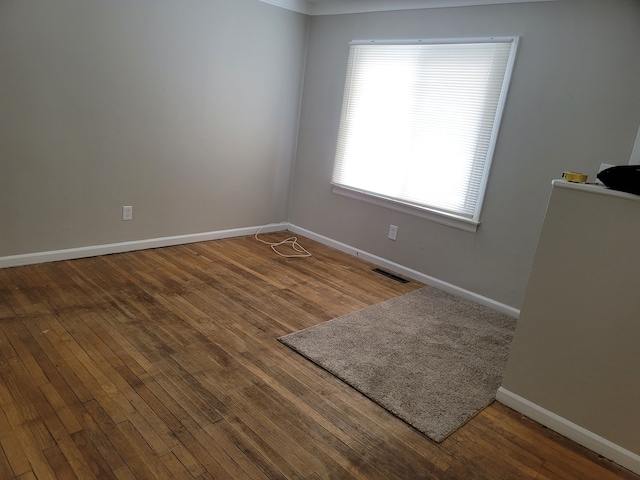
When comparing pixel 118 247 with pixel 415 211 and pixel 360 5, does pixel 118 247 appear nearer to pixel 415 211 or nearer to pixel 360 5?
pixel 415 211

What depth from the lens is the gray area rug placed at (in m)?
2.08

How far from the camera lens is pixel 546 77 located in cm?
289

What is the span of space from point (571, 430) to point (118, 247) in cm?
326

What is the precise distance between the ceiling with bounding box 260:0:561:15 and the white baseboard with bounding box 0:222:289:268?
213 centimetres

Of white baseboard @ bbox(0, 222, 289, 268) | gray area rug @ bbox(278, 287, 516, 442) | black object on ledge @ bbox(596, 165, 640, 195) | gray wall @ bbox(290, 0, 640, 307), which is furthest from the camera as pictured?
white baseboard @ bbox(0, 222, 289, 268)

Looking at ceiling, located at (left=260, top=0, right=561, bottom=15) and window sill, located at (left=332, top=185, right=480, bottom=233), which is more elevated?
ceiling, located at (left=260, top=0, right=561, bottom=15)

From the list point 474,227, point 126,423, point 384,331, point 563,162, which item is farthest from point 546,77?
point 126,423

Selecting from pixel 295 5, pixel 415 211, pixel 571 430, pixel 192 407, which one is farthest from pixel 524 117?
pixel 192 407

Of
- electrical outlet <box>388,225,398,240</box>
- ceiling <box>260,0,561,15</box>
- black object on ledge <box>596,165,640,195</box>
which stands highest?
ceiling <box>260,0,561,15</box>

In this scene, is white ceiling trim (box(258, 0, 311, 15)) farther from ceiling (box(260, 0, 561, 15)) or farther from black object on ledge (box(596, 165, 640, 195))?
black object on ledge (box(596, 165, 640, 195))

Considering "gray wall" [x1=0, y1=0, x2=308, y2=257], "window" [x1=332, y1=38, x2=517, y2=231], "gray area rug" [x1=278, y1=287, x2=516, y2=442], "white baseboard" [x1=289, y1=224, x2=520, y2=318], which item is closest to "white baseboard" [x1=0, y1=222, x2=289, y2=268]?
"gray wall" [x1=0, y1=0, x2=308, y2=257]

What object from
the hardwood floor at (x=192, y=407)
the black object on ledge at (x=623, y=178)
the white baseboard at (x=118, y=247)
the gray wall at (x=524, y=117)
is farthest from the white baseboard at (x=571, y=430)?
the white baseboard at (x=118, y=247)

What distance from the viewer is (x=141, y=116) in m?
3.36

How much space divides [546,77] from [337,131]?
1854mm
